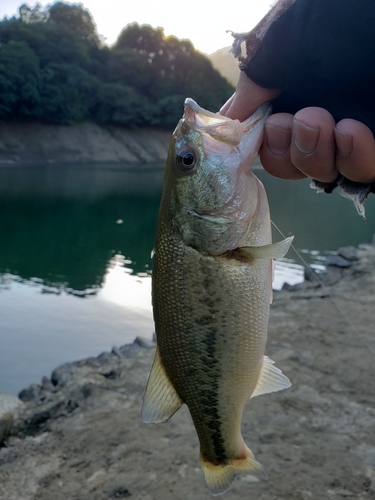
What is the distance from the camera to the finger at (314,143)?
2.32 metres

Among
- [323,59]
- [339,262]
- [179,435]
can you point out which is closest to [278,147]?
[323,59]

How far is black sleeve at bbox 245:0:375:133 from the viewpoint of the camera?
2160mm

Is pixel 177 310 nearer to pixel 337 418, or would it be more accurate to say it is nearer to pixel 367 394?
pixel 337 418

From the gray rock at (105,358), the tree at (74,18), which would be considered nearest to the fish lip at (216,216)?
the gray rock at (105,358)

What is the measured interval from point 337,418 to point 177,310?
10.8ft

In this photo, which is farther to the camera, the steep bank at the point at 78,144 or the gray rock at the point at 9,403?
the steep bank at the point at 78,144

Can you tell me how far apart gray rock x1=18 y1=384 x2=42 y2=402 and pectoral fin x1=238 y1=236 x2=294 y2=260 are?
5.15 meters

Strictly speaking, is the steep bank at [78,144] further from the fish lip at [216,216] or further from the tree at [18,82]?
the fish lip at [216,216]

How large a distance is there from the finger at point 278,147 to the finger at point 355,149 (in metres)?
0.25

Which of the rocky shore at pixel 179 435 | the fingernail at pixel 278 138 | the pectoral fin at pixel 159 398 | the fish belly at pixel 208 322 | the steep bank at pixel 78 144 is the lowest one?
the steep bank at pixel 78 144

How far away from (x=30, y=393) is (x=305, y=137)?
5829 millimetres

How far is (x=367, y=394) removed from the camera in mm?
5398

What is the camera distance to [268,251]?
2279mm

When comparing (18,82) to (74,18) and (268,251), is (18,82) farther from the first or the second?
(268,251)
